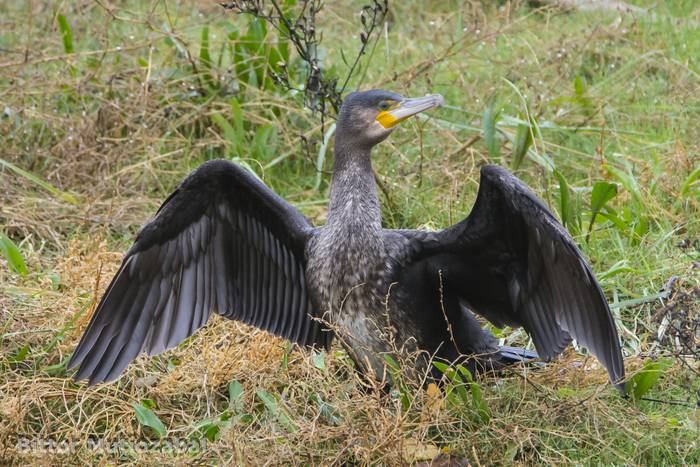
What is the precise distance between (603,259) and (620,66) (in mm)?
2205

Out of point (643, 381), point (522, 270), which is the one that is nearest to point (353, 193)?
point (522, 270)

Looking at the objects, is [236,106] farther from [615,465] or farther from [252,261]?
[615,465]

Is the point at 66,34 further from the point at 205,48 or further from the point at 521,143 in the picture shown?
the point at 521,143

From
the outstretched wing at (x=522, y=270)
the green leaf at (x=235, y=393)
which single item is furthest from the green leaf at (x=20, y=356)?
the outstretched wing at (x=522, y=270)

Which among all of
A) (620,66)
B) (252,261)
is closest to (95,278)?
(252,261)

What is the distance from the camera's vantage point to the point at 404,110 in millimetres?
4258

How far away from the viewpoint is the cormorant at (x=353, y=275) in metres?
3.85

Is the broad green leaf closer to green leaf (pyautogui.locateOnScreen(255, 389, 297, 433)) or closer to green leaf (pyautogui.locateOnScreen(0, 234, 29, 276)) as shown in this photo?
green leaf (pyautogui.locateOnScreen(255, 389, 297, 433))

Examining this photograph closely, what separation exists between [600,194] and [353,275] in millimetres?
1400

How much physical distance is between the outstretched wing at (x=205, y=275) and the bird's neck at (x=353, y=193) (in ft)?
0.71

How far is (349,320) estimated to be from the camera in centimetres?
404

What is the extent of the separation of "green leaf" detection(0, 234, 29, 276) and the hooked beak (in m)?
1.90

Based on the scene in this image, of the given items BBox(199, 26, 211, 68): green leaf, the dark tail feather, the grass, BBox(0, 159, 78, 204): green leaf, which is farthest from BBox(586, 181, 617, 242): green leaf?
BBox(0, 159, 78, 204): green leaf

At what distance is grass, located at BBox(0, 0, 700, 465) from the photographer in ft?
12.9
